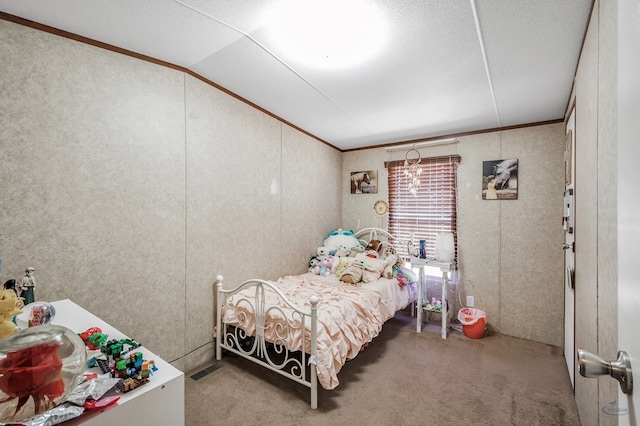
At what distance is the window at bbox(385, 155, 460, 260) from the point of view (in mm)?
3555

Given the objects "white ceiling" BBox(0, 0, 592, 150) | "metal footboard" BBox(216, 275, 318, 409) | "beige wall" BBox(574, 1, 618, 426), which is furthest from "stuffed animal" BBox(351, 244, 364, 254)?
"beige wall" BBox(574, 1, 618, 426)

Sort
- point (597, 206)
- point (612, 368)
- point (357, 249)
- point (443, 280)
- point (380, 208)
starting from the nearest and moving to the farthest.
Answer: point (612, 368) → point (597, 206) → point (443, 280) → point (357, 249) → point (380, 208)

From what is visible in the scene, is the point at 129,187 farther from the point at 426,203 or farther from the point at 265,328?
the point at 426,203

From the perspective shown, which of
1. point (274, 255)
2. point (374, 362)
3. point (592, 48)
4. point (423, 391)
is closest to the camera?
point (592, 48)

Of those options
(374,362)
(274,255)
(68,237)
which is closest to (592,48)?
(374,362)

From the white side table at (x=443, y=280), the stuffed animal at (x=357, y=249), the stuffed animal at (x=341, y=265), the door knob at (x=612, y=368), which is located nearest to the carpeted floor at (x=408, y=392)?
the white side table at (x=443, y=280)

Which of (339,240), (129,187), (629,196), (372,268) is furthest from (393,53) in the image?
(339,240)

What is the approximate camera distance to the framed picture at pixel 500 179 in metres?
3.18

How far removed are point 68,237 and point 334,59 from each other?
2074 millimetres

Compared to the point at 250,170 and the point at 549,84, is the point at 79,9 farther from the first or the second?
the point at 549,84

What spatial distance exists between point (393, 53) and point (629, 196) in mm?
1736

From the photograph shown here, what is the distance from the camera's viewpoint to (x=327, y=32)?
1695mm

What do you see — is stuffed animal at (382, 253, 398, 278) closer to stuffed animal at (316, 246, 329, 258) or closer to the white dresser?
stuffed animal at (316, 246, 329, 258)

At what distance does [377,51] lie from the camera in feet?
6.16
